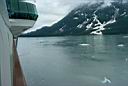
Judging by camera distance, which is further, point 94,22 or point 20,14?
point 94,22

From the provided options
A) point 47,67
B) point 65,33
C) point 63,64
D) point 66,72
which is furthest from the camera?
point 65,33

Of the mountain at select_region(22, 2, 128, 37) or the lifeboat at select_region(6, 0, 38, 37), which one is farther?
the mountain at select_region(22, 2, 128, 37)

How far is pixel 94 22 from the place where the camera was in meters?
128

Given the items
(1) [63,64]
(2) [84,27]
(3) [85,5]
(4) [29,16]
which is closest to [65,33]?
(2) [84,27]

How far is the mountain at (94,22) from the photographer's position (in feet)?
387

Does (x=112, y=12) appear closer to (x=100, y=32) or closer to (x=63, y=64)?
(x=100, y=32)

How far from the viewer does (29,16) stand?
132 inches

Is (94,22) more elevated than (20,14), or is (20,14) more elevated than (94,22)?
(20,14)

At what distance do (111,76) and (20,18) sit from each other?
23.5 metres

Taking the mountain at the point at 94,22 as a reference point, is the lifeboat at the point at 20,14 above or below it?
above

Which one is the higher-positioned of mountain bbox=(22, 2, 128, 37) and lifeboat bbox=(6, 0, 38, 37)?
lifeboat bbox=(6, 0, 38, 37)

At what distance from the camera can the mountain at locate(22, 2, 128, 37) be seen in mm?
118081

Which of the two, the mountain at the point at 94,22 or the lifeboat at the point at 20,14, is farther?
the mountain at the point at 94,22

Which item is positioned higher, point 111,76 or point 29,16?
point 29,16
